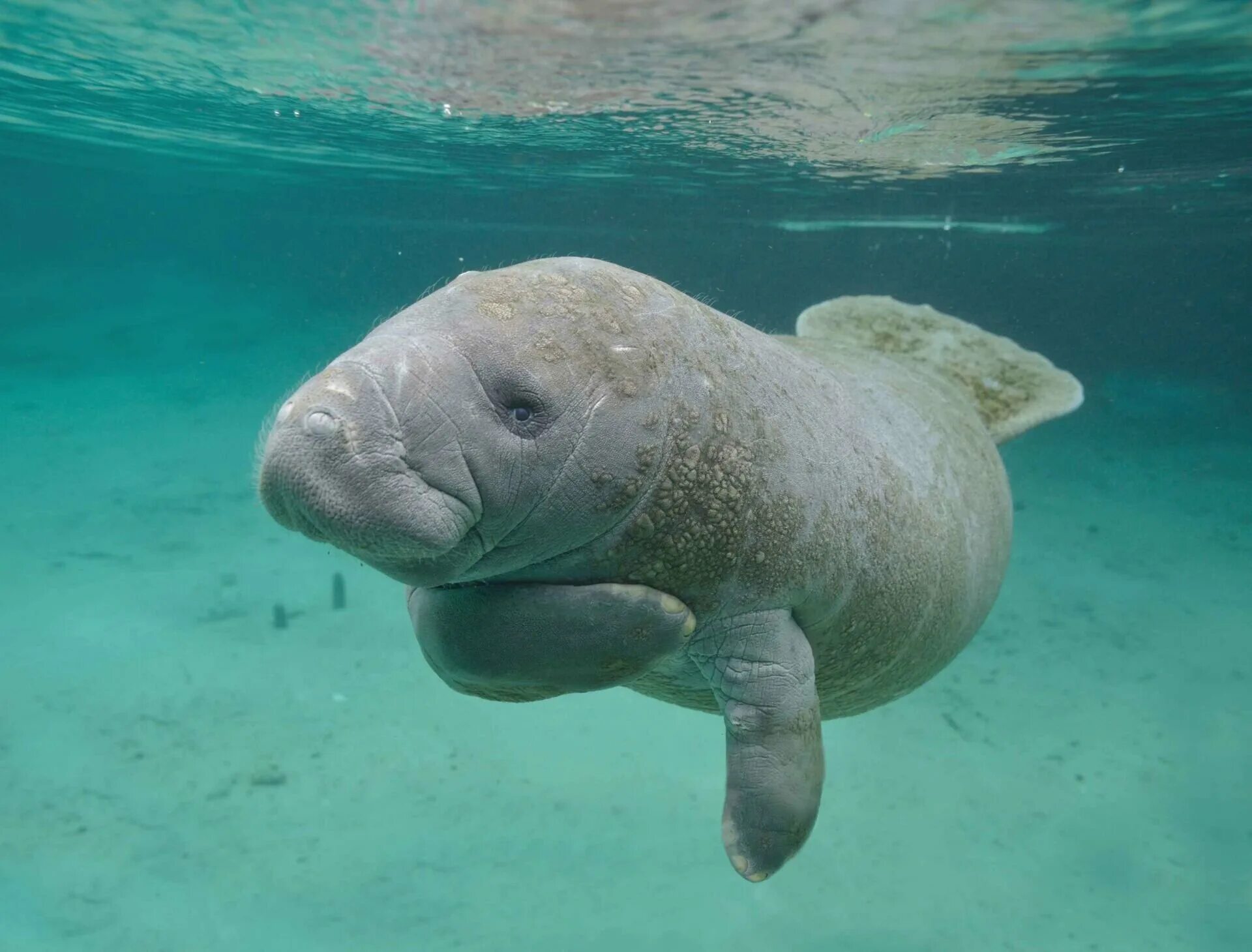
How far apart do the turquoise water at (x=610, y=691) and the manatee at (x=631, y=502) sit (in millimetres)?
1089

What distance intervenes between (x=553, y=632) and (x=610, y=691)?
6540 mm

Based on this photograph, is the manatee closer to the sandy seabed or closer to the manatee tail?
the manatee tail

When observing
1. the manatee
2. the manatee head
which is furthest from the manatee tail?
the manatee head

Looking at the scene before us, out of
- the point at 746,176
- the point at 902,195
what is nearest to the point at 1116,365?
the point at 902,195

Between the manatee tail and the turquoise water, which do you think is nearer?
the manatee tail

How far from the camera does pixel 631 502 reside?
2.36 meters

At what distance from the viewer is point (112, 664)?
891cm

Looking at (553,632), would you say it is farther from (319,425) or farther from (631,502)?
(319,425)

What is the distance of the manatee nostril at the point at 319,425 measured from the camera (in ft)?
6.17

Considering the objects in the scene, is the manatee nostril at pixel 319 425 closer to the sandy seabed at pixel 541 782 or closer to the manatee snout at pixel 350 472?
the manatee snout at pixel 350 472

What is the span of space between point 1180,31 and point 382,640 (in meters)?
9.61

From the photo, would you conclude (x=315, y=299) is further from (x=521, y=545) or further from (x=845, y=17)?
(x=521, y=545)

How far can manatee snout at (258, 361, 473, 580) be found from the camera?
74.7 inches

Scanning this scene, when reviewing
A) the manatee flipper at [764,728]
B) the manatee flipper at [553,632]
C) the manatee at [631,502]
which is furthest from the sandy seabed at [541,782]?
the manatee flipper at [553,632]
